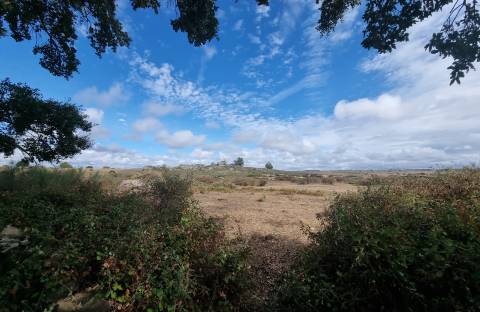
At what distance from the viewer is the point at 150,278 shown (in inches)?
122

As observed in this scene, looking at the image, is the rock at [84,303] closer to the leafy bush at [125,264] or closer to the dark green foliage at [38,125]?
the leafy bush at [125,264]

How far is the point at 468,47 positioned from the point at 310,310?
4.50 metres

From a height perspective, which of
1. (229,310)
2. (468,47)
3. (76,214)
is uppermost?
(468,47)

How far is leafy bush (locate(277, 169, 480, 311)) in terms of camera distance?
7.70ft

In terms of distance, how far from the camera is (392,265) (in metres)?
2.56

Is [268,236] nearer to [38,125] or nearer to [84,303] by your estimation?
[84,303]

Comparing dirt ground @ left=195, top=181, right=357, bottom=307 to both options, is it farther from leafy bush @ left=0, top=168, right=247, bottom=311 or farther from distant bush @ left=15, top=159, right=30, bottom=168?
distant bush @ left=15, top=159, right=30, bottom=168

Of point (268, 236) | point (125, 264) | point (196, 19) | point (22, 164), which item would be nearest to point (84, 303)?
point (125, 264)

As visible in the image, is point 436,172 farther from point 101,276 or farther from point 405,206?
point 101,276

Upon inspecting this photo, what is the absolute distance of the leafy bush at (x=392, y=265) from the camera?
2.35m

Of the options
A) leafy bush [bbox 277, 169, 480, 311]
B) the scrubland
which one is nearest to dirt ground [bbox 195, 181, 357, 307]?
the scrubland

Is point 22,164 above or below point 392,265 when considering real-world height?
above

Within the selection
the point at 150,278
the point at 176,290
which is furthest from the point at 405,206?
the point at 150,278

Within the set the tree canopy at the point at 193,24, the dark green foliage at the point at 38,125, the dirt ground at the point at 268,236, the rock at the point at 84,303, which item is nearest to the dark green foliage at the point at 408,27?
the tree canopy at the point at 193,24
